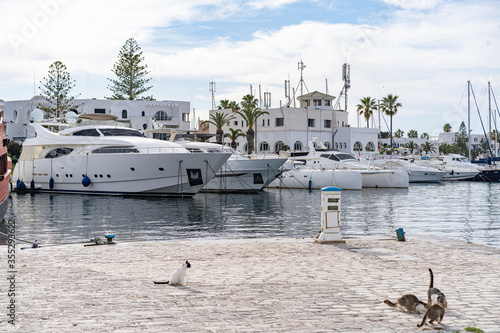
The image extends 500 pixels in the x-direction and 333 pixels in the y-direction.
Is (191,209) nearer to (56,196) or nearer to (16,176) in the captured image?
(56,196)

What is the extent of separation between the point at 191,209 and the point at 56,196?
14308 millimetres

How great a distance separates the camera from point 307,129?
8106 centimetres

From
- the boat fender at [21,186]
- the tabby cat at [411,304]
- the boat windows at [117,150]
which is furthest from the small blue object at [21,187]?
the tabby cat at [411,304]

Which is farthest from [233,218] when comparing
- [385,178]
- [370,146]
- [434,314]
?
[370,146]

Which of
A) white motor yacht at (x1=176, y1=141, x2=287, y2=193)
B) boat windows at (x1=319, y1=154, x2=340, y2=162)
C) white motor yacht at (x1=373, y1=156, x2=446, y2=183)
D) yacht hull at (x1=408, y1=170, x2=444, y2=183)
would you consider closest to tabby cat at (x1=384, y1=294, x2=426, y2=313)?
white motor yacht at (x1=176, y1=141, x2=287, y2=193)

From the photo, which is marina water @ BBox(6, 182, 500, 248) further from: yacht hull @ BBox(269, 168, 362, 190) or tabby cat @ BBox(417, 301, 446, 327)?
yacht hull @ BBox(269, 168, 362, 190)

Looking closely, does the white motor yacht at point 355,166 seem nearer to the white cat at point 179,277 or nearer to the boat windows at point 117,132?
the boat windows at point 117,132

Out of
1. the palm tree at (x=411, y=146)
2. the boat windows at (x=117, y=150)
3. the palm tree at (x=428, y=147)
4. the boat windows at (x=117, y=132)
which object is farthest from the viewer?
the palm tree at (x=428, y=147)

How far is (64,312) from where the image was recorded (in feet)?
22.2

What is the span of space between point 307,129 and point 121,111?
26.1 meters

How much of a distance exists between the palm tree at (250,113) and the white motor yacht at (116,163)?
28387 mm

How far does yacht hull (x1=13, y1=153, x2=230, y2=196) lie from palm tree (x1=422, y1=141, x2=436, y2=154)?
330ft

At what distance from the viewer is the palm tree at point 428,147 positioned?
128875 mm

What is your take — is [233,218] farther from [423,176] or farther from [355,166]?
[423,176]
